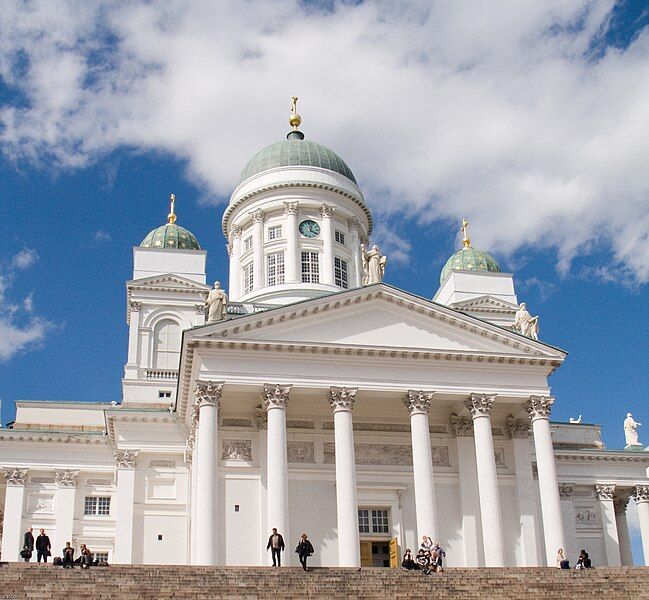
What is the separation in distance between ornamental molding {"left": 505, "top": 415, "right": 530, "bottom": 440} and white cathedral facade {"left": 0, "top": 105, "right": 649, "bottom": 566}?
0.18 feet

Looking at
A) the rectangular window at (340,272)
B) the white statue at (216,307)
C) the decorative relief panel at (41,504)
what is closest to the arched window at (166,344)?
the decorative relief panel at (41,504)

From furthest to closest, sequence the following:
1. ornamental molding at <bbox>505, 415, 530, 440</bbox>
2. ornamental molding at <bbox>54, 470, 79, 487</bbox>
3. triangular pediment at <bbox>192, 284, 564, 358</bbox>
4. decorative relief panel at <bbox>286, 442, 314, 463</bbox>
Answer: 1. ornamental molding at <bbox>54, 470, 79, 487</bbox>
2. ornamental molding at <bbox>505, 415, 530, 440</bbox>
3. decorative relief panel at <bbox>286, 442, 314, 463</bbox>
4. triangular pediment at <bbox>192, 284, 564, 358</bbox>

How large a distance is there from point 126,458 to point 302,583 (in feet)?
54.2

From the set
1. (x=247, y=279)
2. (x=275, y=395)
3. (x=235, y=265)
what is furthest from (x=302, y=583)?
(x=235, y=265)

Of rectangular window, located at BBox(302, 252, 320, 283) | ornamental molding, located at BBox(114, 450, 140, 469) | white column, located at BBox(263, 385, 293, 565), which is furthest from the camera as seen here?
rectangular window, located at BBox(302, 252, 320, 283)

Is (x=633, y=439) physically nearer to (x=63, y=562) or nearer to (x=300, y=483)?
(x=300, y=483)

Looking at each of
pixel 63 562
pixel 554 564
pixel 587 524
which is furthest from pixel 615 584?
pixel 587 524

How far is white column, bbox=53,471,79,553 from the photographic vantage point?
128 ft

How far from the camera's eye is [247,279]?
47.0 metres

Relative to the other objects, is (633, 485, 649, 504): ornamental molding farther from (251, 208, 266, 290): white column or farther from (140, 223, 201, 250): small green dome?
(140, 223, 201, 250): small green dome

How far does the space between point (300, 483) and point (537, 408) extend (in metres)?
9.11

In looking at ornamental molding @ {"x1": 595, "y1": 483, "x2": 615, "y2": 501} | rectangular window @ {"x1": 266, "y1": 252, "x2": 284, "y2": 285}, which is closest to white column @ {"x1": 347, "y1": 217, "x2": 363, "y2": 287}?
rectangular window @ {"x1": 266, "y1": 252, "x2": 284, "y2": 285}

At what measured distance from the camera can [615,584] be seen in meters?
25.8

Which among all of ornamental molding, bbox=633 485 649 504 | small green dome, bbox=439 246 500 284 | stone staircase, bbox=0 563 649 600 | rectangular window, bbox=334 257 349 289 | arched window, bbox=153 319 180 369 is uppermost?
small green dome, bbox=439 246 500 284
